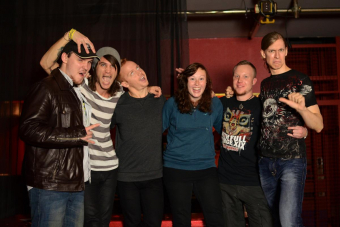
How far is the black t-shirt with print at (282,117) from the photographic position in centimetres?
200

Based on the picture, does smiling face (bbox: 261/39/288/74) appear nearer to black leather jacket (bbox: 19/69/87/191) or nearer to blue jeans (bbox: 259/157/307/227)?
blue jeans (bbox: 259/157/307/227)

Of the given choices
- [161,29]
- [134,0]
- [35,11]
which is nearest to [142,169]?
[161,29]

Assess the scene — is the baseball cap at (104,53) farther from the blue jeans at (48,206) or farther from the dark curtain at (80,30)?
the blue jeans at (48,206)

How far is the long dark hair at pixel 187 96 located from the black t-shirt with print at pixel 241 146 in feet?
0.73

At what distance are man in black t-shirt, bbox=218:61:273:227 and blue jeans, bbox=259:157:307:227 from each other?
0.54 ft

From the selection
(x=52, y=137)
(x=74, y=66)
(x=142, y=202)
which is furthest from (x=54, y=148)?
(x=142, y=202)

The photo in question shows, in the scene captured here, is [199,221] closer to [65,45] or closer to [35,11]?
[65,45]

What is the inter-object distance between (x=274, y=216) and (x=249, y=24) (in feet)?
8.86

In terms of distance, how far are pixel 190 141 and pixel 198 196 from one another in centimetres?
39

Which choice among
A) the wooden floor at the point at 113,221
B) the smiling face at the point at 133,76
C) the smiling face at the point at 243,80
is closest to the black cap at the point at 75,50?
the smiling face at the point at 133,76

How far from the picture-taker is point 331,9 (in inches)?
128

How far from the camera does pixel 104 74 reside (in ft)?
7.31

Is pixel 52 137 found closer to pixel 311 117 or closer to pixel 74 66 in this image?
pixel 74 66

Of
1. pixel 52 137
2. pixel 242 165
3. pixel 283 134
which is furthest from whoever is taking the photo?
pixel 242 165
